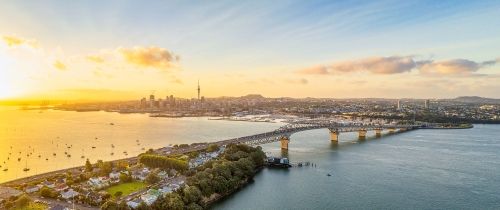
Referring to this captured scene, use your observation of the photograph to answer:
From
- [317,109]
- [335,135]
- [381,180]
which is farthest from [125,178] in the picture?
[317,109]

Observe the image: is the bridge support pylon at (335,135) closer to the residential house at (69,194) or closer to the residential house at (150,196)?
the residential house at (150,196)

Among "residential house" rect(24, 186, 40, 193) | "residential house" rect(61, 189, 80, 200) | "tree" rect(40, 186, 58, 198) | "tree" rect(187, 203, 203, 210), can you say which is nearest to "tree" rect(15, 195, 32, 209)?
"tree" rect(40, 186, 58, 198)

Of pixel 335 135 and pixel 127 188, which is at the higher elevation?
pixel 335 135

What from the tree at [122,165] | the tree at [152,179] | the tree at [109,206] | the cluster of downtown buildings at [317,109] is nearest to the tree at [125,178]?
the tree at [152,179]

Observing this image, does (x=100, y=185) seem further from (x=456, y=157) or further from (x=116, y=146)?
(x=456, y=157)

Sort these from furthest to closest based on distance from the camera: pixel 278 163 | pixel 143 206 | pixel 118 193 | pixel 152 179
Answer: pixel 278 163 → pixel 152 179 → pixel 118 193 → pixel 143 206

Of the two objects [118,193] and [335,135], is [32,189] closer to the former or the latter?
[118,193]

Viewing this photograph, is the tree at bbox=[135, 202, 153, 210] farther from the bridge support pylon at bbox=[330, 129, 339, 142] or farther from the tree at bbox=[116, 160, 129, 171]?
the bridge support pylon at bbox=[330, 129, 339, 142]
